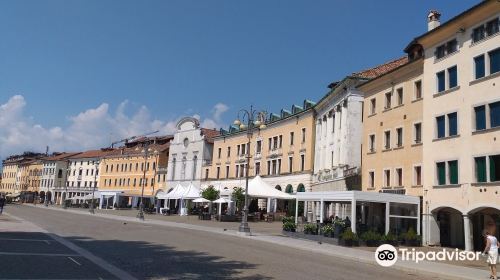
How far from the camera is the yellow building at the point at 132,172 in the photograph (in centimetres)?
8956

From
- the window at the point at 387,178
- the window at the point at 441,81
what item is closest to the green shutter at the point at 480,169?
the window at the point at 441,81

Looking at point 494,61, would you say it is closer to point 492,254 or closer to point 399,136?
point 399,136

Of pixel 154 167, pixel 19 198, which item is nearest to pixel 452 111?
pixel 154 167

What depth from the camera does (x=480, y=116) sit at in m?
26.7

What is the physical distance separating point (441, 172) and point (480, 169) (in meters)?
3.20

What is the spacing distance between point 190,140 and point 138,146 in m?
20.6

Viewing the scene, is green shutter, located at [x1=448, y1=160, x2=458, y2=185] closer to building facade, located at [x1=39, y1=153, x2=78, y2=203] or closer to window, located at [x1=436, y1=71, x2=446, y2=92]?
window, located at [x1=436, y1=71, x2=446, y2=92]

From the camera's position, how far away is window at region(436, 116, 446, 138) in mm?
29489

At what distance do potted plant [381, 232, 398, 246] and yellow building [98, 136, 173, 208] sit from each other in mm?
61362

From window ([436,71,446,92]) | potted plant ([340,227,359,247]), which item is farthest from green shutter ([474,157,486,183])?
potted plant ([340,227,359,247])

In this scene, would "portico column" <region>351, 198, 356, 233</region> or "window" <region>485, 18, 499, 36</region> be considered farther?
"portico column" <region>351, 198, 356, 233</region>

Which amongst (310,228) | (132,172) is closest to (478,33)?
(310,228)

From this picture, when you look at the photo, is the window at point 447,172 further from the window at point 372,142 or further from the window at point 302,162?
the window at point 302,162

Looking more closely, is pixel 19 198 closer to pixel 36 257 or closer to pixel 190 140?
pixel 190 140
